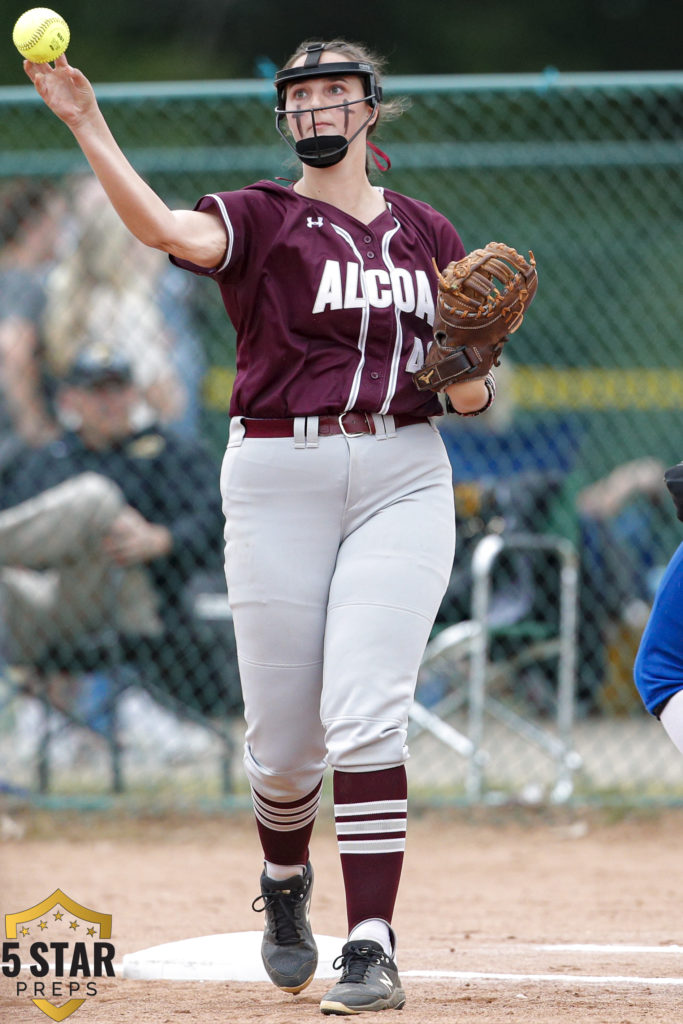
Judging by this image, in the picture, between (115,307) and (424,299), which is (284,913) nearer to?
(424,299)

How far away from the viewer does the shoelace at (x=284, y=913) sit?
120 inches

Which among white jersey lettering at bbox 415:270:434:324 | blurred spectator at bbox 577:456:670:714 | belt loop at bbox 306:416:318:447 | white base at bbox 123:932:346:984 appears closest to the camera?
belt loop at bbox 306:416:318:447

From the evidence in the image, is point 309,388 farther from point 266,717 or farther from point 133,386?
point 133,386

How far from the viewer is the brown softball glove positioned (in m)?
2.81

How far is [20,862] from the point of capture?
5000 millimetres

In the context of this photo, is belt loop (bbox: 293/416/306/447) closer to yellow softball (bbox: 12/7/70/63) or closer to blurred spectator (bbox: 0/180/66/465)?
yellow softball (bbox: 12/7/70/63)

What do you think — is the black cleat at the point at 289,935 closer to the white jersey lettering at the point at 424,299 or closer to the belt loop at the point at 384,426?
the belt loop at the point at 384,426

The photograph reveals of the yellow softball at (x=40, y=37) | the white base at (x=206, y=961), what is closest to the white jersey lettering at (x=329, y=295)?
the yellow softball at (x=40, y=37)

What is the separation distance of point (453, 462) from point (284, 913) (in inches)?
126

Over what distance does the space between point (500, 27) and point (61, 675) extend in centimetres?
876

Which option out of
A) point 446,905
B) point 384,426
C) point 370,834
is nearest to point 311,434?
point 384,426

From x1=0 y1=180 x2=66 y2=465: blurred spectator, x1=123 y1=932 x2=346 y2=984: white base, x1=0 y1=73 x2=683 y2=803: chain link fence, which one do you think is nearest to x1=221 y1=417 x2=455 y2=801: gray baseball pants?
x1=123 y1=932 x2=346 y2=984: white base

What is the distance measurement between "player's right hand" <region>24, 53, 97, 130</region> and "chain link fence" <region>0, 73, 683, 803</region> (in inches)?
104

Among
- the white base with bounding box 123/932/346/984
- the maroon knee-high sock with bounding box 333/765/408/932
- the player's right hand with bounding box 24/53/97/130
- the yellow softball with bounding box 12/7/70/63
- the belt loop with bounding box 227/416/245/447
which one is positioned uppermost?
the yellow softball with bounding box 12/7/70/63
